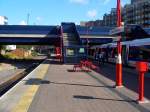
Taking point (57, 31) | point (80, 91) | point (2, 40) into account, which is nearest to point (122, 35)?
point (80, 91)

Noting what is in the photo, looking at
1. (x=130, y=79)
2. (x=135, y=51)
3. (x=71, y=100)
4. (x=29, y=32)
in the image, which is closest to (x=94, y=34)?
(x=29, y=32)

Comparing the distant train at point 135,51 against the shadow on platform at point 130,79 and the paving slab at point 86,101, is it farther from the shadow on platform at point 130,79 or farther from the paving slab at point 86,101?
the paving slab at point 86,101

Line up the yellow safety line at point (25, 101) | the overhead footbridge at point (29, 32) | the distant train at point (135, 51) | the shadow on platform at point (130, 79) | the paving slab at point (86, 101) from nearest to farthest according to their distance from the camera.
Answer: the paving slab at point (86, 101), the yellow safety line at point (25, 101), the shadow on platform at point (130, 79), the distant train at point (135, 51), the overhead footbridge at point (29, 32)

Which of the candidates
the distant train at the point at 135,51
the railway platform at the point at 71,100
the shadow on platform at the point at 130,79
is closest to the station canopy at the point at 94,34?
the distant train at the point at 135,51

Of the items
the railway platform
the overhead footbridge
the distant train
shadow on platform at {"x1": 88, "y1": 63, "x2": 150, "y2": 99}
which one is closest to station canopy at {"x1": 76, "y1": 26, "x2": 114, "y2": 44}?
the overhead footbridge

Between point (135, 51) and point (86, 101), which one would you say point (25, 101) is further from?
point (135, 51)

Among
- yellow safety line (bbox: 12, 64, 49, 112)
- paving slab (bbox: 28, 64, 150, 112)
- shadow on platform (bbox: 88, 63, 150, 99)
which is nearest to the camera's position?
paving slab (bbox: 28, 64, 150, 112)

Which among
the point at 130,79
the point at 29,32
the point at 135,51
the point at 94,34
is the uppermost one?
the point at 29,32

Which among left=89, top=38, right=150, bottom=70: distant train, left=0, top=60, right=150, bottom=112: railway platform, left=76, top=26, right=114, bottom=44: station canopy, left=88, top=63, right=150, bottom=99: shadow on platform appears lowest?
left=88, top=63, right=150, bottom=99: shadow on platform

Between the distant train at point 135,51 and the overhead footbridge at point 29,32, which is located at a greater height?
the overhead footbridge at point 29,32

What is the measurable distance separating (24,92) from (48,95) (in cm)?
144

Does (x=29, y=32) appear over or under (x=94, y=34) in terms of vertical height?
over

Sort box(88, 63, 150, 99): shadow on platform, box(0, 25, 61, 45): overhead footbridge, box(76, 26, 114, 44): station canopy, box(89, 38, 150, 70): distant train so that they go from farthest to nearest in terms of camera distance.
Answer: box(76, 26, 114, 44): station canopy
box(0, 25, 61, 45): overhead footbridge
box(89, 38, 150, 70): distant train
box(88, 63, 150, 99): shadow on platform

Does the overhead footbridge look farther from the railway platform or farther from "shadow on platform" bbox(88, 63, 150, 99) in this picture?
the railway platform
